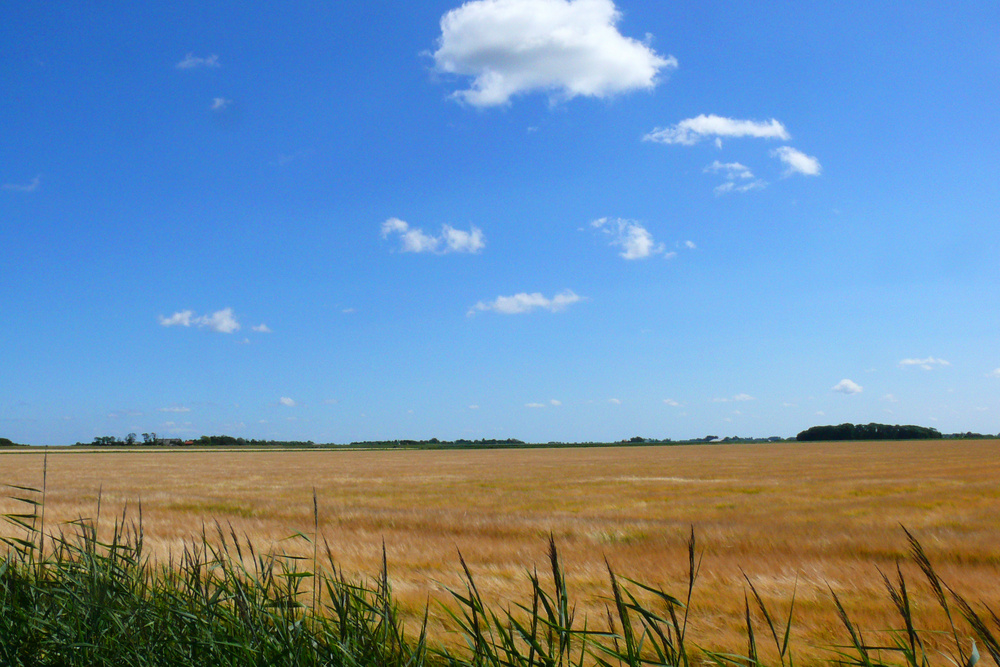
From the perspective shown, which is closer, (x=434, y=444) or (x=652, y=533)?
(x=652, y=533)

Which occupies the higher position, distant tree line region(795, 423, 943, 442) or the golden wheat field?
the golden wheat field

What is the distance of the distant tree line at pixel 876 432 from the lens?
129 m

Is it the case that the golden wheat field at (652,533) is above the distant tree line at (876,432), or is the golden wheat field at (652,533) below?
above

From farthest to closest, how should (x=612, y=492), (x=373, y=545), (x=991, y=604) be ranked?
1. (x=612, y=492)
2. (x=373, y=545)
3. (x=991, y=604)

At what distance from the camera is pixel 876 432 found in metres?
130

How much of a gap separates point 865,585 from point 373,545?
6.09 metres

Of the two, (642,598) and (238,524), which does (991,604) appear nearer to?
(642,598)

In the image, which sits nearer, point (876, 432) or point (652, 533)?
point (652, 533)

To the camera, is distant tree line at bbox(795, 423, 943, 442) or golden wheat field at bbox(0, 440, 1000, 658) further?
distant tree line at bbox(795, 423, 943, 442)

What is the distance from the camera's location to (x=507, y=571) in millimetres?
6867

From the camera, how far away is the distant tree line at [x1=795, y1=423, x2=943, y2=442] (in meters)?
129

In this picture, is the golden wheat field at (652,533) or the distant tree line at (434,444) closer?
the golden wheat field at (652,533)

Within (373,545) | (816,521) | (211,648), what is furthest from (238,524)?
(816,521)

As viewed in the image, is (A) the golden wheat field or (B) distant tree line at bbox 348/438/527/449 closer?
(A) the golden wheat field
